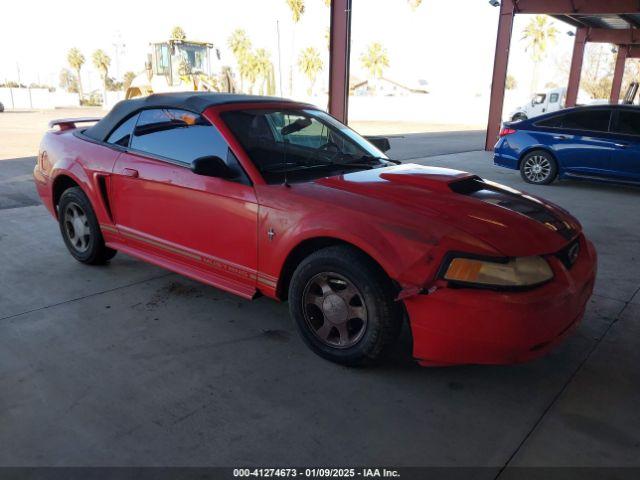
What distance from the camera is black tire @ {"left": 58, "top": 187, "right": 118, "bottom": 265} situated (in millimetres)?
4159

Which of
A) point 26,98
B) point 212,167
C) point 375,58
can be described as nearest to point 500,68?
point 212,167

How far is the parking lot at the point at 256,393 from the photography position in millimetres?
2225

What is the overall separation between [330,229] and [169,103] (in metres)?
1.74

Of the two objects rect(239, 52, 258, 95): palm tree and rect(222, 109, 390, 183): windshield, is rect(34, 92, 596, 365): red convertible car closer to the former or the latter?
rect(222, 109, 390, 183): windshield

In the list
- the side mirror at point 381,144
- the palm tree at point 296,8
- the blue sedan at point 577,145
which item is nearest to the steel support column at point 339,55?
the blue sedan at point 577,145

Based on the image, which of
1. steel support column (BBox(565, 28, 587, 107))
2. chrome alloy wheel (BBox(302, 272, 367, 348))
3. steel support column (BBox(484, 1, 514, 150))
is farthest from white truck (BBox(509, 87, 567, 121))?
chrome alloy wheel (BBox(302, 272, 367, 348))

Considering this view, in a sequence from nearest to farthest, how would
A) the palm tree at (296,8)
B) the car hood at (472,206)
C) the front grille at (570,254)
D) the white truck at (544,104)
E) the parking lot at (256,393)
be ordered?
the parking lot at (256,393) < the car hood at (472,206) < the front grille at (570,254) < the white truck at (544,104) < the palm tree at (296,8)

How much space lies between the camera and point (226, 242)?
10.5ft

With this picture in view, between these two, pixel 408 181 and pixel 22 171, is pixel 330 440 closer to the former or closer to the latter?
pixel 408 181

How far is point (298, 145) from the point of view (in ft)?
11.6

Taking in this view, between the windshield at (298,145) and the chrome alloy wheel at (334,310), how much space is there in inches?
27.5

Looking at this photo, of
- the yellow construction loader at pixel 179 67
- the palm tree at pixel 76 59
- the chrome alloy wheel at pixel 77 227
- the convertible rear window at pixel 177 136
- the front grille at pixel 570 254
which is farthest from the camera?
the palm tree at pixel 76 59

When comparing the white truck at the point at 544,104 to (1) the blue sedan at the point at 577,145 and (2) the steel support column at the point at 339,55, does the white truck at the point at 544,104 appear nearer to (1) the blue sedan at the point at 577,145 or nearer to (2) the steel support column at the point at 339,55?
(1) the blue sedan at the point at 577,145

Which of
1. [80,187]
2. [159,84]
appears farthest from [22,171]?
[159,84]
